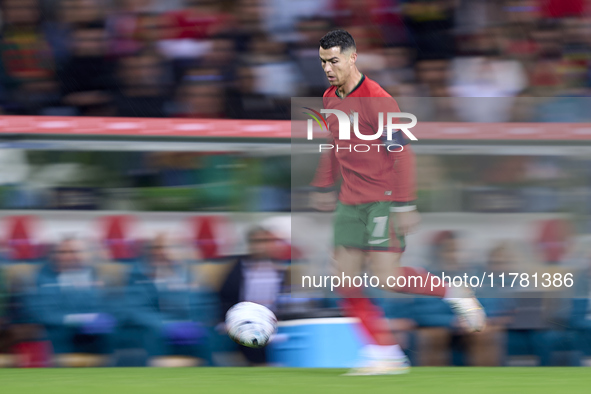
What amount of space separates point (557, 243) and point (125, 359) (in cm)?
260

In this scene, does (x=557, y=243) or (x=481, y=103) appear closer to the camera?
(x=557, y=243)

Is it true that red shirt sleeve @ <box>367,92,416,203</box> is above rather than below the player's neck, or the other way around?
below

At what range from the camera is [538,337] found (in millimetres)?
4664

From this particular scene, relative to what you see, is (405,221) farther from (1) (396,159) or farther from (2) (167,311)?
(2) (167,311)

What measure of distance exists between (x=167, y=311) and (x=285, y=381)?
1.24m

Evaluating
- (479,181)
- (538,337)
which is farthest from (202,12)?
(538,337)

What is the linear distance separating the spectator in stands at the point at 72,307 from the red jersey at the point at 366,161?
5.37ft

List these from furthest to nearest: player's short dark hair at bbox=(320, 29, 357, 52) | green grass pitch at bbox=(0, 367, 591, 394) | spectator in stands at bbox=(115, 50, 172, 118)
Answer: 1. spectator in stands at bbox=(115, 50, 172, 118)
2. player's short dark hair at bbox=(320, 29, 357, 52)
3. green grass pitch at bbox=(0, 367, 591, 394)

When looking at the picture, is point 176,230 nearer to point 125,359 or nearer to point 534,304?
point 125,359

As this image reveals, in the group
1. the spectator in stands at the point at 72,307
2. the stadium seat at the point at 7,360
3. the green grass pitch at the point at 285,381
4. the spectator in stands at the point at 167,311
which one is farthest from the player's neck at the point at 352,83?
the stadium seat at the point at 7,360

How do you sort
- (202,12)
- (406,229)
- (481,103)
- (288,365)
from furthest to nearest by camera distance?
1. (202,12)
2. (481,103)
3. (288,365)
4. (406,229)

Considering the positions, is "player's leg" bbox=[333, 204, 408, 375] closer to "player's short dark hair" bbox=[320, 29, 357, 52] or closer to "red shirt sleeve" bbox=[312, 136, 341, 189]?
"red shirt sleeve" bbox=[312, 136, 341, 189]

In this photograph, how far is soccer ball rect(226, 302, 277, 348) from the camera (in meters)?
3.90

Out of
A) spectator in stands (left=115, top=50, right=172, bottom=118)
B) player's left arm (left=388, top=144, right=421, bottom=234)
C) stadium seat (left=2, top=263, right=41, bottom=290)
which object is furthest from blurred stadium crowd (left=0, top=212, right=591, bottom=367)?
player's left arm (left=388, top=144, right=421, bottom=234)
